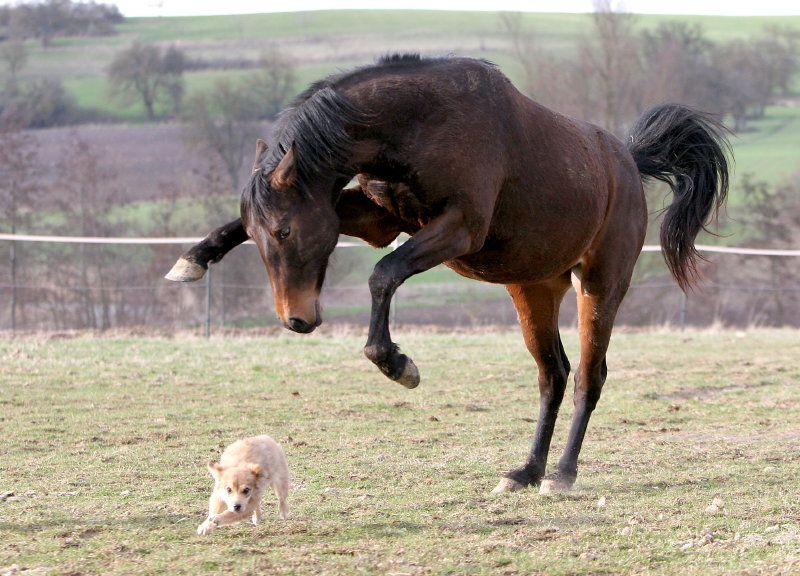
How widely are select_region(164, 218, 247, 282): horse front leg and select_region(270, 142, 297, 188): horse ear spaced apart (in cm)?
49

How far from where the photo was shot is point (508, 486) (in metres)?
5.63

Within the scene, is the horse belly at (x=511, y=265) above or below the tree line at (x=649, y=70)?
below

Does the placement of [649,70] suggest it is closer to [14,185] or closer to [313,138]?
[14,185]

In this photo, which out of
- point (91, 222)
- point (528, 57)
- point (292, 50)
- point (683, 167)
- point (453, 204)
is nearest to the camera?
point (453, 204)

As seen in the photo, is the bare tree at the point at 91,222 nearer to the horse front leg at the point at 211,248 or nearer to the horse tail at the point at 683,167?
the horse tail at the point at 683,167

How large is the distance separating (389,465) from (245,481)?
1896mm

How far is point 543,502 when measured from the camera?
5320 mm

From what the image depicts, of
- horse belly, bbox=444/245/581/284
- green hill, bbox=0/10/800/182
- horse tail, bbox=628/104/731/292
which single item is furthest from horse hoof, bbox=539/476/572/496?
green hill, bbox=0/10/800/182

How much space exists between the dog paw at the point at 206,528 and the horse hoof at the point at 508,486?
5.69 feet

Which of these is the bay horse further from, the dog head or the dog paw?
the dog paw

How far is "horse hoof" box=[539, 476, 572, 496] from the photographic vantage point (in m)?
5.56

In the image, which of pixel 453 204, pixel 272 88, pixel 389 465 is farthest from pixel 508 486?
pixel 272 88

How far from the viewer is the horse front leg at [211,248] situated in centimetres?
505

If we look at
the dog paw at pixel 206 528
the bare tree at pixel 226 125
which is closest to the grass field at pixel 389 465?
the dog paw at pixel 206 528
